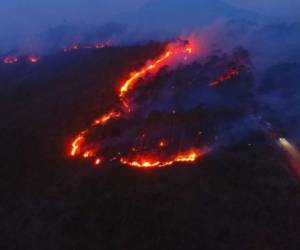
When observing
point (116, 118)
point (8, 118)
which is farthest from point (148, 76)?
point (8, 118)

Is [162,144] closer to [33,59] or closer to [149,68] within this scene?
[149,68]

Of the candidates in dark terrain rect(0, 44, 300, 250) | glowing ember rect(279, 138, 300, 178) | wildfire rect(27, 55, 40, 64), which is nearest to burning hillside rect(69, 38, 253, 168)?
dark terrain rect(0, 44, 300, 250)

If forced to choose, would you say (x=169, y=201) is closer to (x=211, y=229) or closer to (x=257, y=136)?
(x=211, y=229)

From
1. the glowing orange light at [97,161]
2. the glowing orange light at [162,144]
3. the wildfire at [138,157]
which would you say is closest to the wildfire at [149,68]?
the wildfire at [138,157]

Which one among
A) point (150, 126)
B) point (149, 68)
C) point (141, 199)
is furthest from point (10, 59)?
point (141, 199)

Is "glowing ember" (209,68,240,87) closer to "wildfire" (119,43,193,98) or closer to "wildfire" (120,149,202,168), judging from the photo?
"wildfire" (119,43,193,98)
